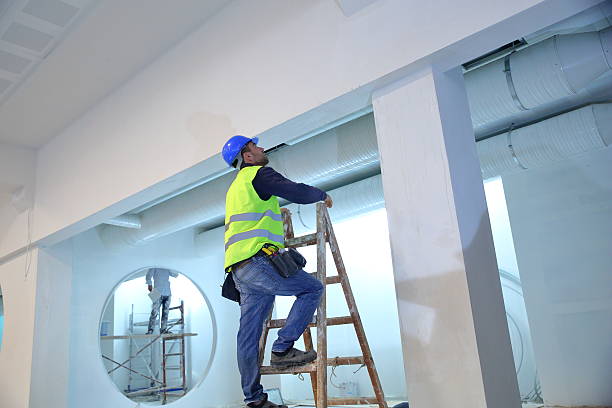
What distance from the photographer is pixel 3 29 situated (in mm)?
3078

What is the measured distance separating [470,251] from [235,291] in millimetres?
1214

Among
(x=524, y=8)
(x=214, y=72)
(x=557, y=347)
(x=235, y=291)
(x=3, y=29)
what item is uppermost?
(x=3, y=29)

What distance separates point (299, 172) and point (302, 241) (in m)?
1.34

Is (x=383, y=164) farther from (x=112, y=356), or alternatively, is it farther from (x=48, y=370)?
(x=112, y=356)

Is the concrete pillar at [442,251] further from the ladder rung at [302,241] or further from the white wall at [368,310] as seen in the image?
the white wall at [368,310]

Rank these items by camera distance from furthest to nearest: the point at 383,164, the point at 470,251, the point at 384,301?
the point at 384,301
the point at 383,164
the point at 470,251

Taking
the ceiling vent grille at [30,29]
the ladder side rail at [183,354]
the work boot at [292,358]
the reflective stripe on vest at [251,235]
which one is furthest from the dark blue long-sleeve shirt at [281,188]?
the ladder side rail at [183,354]

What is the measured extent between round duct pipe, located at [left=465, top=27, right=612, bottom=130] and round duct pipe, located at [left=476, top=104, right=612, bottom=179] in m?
0.47

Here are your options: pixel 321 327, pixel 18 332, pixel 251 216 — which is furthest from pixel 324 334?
pixel 18 332

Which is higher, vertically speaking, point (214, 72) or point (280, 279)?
point (214, 72)

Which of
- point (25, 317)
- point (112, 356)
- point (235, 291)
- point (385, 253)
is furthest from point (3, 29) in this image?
point (112, 356)

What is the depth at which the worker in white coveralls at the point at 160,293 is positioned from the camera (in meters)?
8.83

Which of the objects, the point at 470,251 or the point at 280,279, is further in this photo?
the point at 280,279

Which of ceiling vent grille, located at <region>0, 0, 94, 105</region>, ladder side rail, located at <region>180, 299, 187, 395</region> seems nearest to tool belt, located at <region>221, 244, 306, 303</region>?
ceiling vent grille, located at <region>0, 0, 94, 105</region>
